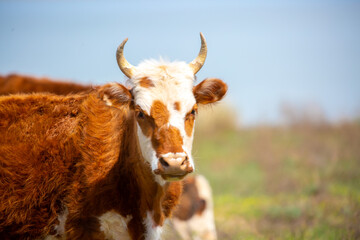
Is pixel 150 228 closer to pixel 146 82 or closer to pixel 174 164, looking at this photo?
pixel 174 164

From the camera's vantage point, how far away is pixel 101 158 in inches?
185

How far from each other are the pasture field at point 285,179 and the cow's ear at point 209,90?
0.70 feet

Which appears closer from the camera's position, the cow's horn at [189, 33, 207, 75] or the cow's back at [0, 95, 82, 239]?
the cow's back at [0, 95, 82, 239]

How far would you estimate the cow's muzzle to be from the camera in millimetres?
4023

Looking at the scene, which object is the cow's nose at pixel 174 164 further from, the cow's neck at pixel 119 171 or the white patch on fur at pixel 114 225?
the white patch on fur at pixel 114 225

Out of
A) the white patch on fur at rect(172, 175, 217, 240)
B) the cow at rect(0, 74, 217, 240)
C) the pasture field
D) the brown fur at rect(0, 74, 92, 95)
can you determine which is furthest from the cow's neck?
the brown fur at rect(0, 74, 92, 95)

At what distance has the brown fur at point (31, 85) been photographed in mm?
7852

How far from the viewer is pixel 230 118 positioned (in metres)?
24.2

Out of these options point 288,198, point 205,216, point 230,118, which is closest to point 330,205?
point 288,198

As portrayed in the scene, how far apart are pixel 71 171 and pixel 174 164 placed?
53.0 inches

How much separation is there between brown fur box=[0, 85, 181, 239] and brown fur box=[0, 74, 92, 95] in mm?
2836

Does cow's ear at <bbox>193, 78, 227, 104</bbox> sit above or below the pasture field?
above

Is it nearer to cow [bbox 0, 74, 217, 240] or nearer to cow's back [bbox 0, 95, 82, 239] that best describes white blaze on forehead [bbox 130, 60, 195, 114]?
cow's back [bbox 0, 95, 82, 239]

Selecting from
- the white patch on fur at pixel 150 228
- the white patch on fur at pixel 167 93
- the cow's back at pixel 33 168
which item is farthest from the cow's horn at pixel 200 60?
the white patch on fur at pixel 150 228
